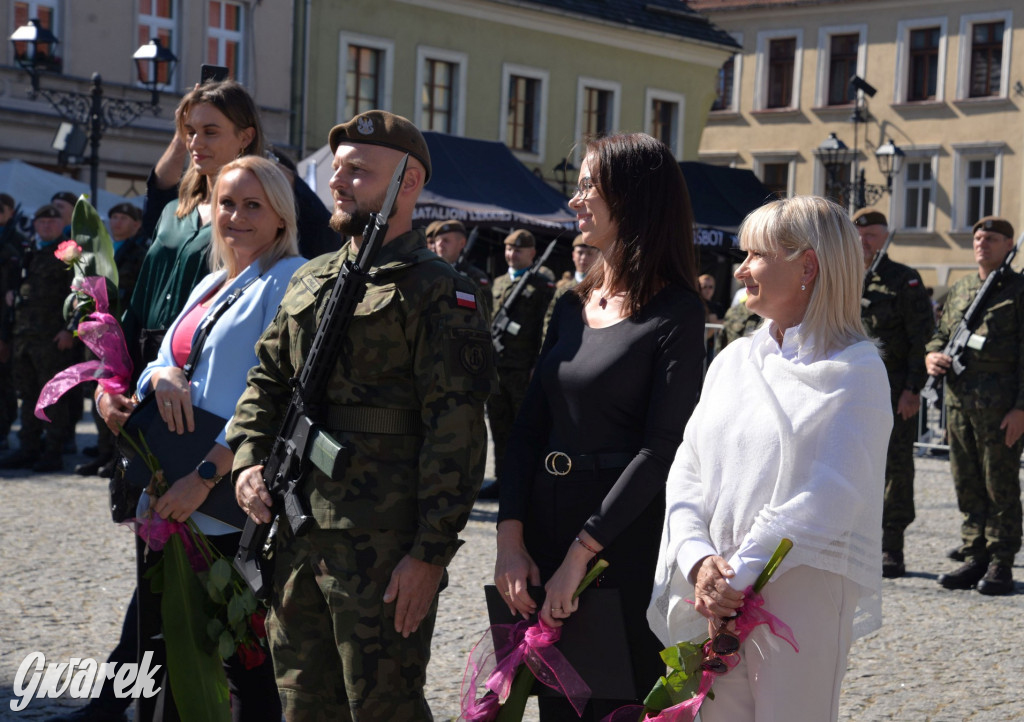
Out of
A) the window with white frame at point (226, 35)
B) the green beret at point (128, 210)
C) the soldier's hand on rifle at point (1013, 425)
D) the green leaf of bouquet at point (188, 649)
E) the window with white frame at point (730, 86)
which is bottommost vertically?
the green leaf of bouquet at point (188, 649)

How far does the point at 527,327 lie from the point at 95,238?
6895 millimetres

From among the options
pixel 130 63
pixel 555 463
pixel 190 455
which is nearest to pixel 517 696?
pixel 555 463

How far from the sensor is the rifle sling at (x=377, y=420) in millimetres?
3131

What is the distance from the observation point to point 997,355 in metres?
7.81

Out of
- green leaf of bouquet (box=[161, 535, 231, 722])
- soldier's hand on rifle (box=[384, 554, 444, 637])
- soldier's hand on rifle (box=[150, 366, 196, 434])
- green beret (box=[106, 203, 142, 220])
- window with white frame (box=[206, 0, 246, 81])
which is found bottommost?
green leaf of bouquet (box=[161, 535, 231, 722])

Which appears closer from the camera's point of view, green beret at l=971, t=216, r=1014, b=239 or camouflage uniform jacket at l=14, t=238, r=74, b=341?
green beret at l=971, t=216, r=1014, b=239

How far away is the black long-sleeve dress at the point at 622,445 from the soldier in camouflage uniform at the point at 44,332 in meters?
8.17

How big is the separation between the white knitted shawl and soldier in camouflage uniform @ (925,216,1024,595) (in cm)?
481

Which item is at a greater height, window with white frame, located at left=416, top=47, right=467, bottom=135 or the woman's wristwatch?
window with white frame, located at left=416, top=47, right=467, bottom=135

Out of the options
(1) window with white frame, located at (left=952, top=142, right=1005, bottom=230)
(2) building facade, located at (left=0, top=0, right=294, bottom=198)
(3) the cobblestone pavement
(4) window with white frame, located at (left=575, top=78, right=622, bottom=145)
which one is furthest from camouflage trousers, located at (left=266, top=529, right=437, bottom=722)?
(1) window with white frame, located at (left=952, top=142, right=1005, bottom=230)

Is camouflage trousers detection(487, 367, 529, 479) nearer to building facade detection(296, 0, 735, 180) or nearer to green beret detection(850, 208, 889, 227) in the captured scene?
green beret detection(850, 208, 889, 227)

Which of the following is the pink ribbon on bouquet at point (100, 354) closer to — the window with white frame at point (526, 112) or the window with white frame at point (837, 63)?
the window with white frame at point (526, 112)

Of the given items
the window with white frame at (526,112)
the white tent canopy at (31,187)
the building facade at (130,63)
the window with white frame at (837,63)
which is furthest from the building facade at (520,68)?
the white tent canopy at (31,187)

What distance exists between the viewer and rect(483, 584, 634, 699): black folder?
312 centimetres
